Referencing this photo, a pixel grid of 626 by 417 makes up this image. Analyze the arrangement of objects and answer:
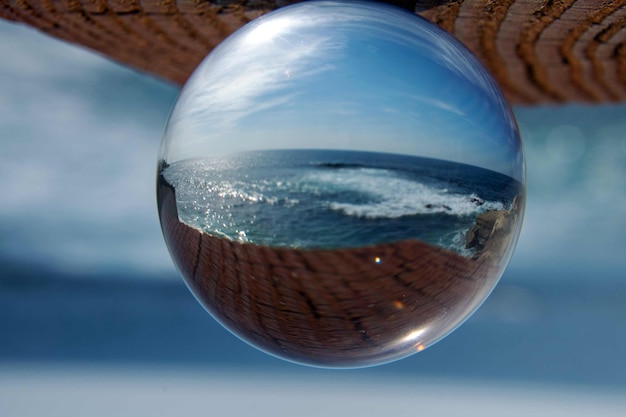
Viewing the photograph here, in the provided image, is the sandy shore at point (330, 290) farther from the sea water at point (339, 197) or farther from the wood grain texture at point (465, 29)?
the wood grain texture at point (465, 29)

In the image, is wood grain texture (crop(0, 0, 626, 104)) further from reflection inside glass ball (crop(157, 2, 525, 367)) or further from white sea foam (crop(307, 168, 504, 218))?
white sea foam (crop(307, 168, 504, 218))

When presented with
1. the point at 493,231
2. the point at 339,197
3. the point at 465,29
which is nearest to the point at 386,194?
the point at 339,197

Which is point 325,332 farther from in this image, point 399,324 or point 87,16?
point 87,16

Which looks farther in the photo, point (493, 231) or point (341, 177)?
point (493, 231)

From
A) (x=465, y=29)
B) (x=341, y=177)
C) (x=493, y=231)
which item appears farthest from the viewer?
(x=465, y=29)

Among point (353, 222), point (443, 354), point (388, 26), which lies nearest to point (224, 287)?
point (353, 222)

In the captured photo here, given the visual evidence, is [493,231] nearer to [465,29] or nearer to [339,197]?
[339,197]

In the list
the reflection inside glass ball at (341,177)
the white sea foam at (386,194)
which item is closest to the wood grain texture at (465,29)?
the reflection inside glass ball at (341,177)
